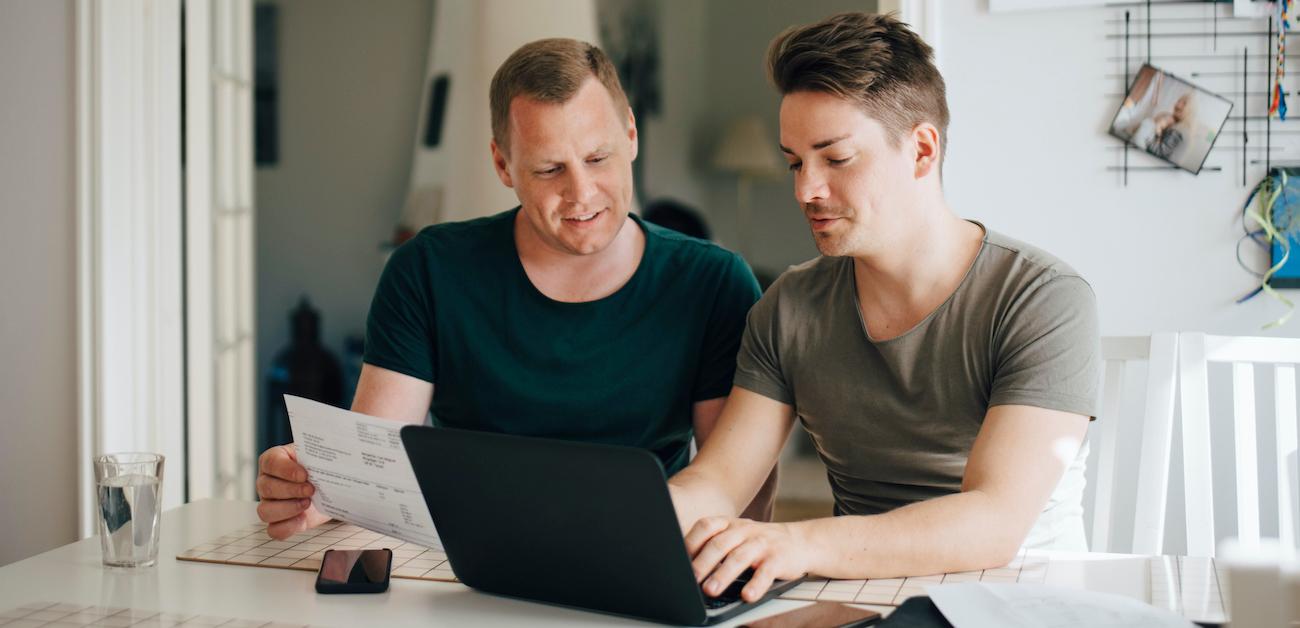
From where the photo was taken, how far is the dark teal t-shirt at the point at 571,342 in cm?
173

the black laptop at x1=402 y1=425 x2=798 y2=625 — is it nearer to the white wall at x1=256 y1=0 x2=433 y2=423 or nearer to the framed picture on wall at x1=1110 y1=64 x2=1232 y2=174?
the framed picture on wall at x1=1110 y1=64 x2=1232 y2=174

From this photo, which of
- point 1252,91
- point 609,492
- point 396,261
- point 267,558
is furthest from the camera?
point 1252,91

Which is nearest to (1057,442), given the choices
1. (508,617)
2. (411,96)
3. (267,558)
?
(508,617)

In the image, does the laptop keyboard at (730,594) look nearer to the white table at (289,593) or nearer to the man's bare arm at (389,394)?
the white table at (289,593)

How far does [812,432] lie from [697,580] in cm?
59

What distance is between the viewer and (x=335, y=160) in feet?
10.7

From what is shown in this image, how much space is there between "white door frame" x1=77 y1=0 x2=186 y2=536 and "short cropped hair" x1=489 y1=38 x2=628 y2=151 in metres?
1.36

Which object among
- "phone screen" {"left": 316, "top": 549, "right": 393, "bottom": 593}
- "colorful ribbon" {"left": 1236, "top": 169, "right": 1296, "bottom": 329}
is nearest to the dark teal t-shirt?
"phone screen" {"left": 316, "top": 549, "right": 393, "bottom": 593}

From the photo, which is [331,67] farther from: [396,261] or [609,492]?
[609,492]

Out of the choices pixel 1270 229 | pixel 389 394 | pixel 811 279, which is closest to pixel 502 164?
pixel 389 394

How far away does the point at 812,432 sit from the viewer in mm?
1603

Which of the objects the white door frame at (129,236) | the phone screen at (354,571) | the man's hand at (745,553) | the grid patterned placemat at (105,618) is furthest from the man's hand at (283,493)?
the white door frame at (129,236)

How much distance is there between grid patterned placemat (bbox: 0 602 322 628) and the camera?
1071mm

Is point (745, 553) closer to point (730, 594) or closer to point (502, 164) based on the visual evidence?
point (730, 594)
